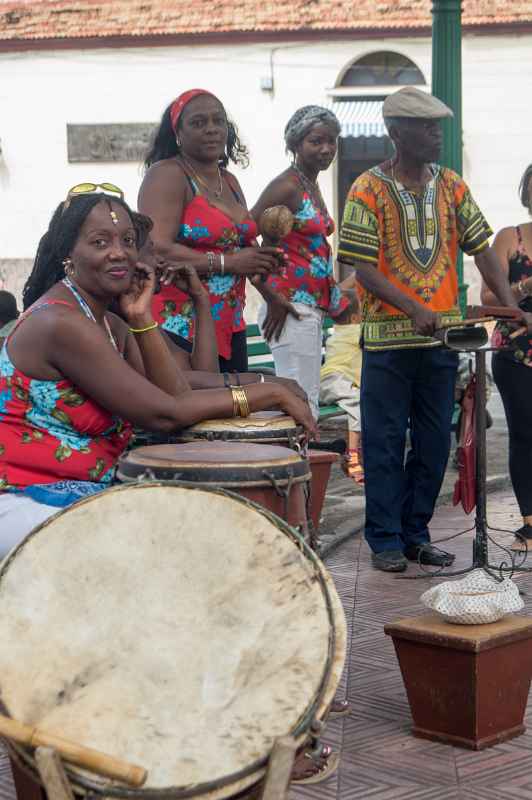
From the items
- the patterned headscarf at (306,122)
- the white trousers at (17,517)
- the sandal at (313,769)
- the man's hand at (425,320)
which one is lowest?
the sandal at (313,769)

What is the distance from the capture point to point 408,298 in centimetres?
591

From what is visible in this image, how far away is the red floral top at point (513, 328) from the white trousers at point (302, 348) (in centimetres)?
94

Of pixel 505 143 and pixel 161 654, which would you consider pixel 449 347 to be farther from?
pixel 505 143

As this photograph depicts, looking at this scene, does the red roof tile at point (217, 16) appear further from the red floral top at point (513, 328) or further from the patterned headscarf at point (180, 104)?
the patterned headscarf at point (180, 104)

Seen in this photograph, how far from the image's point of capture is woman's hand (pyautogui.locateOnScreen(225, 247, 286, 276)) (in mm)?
5594

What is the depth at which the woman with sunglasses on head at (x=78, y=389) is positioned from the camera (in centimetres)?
383

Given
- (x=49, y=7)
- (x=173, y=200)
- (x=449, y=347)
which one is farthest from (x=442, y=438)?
(x=49, y=7)

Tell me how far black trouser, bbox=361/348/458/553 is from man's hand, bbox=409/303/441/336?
1.06 ft

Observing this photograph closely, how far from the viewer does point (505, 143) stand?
24.3 m

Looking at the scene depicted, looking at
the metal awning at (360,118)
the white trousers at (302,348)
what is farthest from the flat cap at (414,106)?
the metal awning at (360,118)

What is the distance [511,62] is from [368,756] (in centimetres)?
2196

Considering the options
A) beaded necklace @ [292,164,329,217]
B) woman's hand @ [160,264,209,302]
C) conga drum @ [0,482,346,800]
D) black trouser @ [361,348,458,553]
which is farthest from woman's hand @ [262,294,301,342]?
conga drum @ [0,482,346,800]

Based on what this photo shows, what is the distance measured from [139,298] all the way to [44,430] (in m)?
0.55

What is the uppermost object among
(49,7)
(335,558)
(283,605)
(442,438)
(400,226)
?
(49,7)
